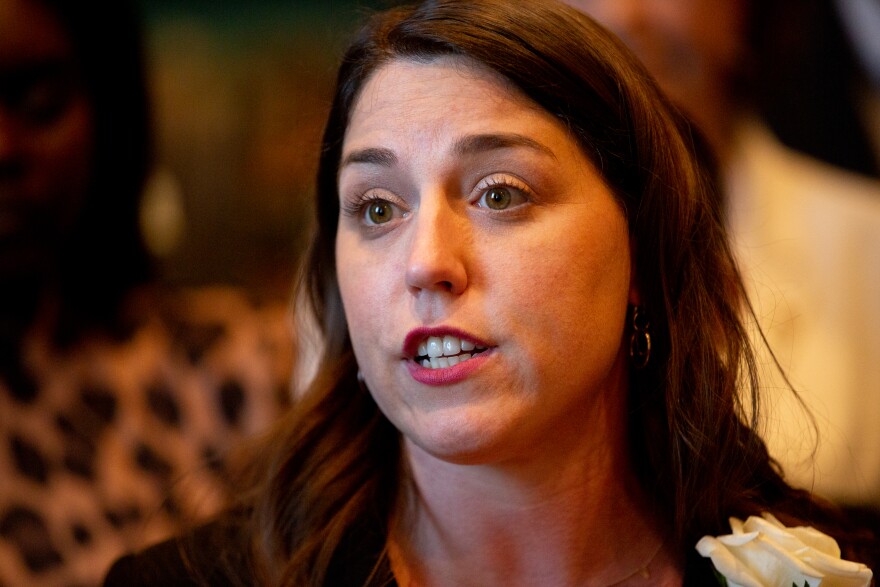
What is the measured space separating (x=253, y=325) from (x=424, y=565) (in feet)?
4.23

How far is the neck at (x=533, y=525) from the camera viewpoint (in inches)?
58.6

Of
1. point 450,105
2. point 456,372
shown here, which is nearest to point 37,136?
point 450,105

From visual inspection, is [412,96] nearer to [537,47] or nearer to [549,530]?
[537,47]

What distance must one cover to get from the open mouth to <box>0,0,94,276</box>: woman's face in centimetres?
143

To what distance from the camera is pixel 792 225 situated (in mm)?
3066

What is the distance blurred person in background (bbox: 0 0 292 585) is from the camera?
7.93ft

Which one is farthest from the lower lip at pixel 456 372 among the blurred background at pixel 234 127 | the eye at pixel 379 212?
the blurred background at pixel 234 127

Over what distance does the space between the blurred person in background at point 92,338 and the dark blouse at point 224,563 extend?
627mm

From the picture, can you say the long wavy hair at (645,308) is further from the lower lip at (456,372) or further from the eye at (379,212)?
the lower lip at (456,372)

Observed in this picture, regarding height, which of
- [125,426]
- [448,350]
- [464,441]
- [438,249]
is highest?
[438,249]

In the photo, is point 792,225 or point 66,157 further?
point 792,225

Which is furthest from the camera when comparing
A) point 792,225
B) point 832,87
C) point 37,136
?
point 832,87

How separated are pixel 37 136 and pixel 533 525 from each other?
5.17 ft

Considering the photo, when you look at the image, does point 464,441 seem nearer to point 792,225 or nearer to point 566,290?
point 566,290
